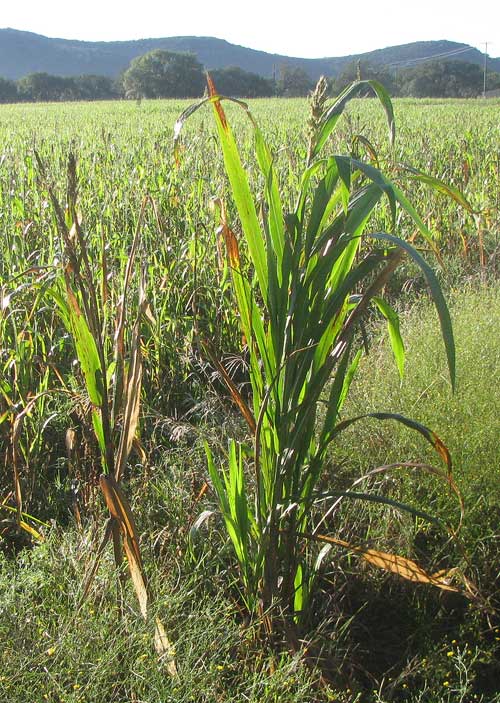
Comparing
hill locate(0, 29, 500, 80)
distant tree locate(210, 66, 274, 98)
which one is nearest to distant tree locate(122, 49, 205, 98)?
distant tree locate(210, 66, 274, 98)

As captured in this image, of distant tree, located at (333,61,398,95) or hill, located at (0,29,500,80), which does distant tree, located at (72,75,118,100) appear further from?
hill, located at (0,29,500,80)

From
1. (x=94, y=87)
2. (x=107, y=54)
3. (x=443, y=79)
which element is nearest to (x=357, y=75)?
(x=443, y=79)

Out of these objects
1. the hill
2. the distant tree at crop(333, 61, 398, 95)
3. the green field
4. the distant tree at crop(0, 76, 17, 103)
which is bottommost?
the green field

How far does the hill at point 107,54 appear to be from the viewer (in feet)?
404

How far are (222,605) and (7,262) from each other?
1.72 metres

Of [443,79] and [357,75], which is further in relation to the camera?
[443,79]

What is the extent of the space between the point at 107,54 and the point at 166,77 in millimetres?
89475

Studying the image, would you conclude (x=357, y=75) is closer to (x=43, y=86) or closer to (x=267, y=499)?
(x=267, y=499)

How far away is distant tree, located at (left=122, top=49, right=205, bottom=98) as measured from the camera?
154ft

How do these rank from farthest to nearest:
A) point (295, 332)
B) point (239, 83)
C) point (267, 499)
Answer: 1. point (239, 83)
2. point (267, 499)
3. point (295, 332)

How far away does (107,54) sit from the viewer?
131 m

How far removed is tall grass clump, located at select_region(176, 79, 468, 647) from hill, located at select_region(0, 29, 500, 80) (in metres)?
121

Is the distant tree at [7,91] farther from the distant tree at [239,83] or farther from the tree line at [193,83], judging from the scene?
the distant tree at [239,83]

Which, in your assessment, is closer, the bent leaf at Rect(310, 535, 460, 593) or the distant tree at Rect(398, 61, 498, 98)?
the bent leaf at Rect(310, 535, 460, 593)
